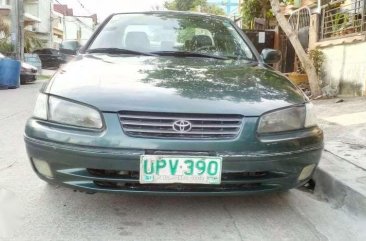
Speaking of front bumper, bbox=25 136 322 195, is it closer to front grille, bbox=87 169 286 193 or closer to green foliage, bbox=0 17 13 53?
front grille, bbox=87 169 286 193

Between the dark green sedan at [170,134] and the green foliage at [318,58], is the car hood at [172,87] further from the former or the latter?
the green foliage at [318,58]

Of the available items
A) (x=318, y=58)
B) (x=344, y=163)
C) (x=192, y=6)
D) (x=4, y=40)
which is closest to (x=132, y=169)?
(x=344, y=163)

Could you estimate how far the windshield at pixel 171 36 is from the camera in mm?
4025

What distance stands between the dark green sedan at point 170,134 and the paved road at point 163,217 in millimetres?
276

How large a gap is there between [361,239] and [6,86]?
12.7m

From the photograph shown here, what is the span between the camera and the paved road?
2.82m

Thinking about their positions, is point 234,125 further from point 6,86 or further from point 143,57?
point 6,86

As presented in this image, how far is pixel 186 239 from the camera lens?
9.04 feet

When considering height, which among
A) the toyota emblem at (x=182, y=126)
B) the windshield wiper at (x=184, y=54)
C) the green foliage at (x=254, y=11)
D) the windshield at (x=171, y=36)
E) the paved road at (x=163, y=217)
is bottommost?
the paved road at (x=163, y=217)

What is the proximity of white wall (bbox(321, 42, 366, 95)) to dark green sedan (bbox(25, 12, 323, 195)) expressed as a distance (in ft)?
20.8

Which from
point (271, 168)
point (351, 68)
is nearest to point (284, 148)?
point (271, 168)

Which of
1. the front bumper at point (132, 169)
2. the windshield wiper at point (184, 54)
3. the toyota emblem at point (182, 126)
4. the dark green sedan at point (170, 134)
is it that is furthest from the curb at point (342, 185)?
Answer: the toyota emblem at point (182, 126)

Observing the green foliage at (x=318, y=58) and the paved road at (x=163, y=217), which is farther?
the green foliage at (x=318, y=58)

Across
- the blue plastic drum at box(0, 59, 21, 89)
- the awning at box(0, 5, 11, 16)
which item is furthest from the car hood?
the awning at box(0, 5, 11, 16)
